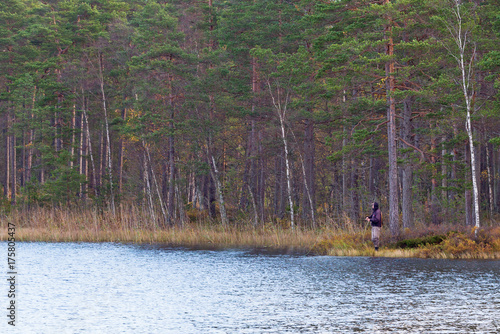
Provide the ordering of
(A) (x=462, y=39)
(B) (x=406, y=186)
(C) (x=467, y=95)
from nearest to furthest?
(C) (x=467, y=95), (A) (x=462, y=39), (B) (x=406, y=186)

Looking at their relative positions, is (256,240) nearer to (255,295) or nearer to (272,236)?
(272,236)

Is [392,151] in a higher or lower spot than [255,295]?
higher

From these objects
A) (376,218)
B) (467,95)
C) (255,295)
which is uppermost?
(467,95)

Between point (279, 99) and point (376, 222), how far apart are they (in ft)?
47.6

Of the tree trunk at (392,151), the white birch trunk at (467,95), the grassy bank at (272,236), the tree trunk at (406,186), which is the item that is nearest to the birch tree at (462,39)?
the white birch trunk at (467,95)

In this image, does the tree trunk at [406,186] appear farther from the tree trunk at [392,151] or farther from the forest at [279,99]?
the tree trunk at [392,151]

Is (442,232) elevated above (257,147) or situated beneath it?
situated beneath

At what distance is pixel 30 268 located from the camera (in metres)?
20.9

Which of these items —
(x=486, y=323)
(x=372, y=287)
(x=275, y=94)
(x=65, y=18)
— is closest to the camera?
(x=486, y=323)

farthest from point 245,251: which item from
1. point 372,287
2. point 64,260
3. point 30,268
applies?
point 372,287

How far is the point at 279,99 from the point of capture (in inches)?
1431

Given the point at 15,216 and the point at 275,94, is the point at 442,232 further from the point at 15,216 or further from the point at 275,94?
the point at 15,216

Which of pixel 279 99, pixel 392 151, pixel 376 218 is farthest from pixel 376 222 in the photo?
pixel 279 99

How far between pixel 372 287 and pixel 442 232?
9.90 meters
